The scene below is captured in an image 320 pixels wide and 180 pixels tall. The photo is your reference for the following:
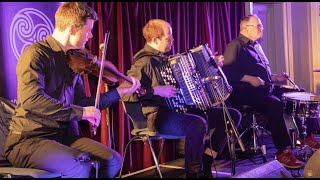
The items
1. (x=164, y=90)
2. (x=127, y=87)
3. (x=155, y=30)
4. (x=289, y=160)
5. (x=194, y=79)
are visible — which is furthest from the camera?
(x=289, y=160)

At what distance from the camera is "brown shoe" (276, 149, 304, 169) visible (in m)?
3.84

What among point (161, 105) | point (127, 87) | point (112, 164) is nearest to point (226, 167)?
point (161, 105)

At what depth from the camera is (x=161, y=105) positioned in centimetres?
349

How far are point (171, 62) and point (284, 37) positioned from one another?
10.9ft

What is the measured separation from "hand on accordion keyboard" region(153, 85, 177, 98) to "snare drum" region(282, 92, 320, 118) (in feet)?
4.90

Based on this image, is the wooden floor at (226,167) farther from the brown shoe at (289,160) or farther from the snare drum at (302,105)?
the snare drum at (302,105)

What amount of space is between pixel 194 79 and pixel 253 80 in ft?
3.35

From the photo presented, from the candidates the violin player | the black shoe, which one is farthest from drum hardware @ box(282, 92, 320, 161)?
the violin player

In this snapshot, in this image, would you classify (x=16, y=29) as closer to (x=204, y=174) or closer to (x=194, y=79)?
(x=194, y=79)

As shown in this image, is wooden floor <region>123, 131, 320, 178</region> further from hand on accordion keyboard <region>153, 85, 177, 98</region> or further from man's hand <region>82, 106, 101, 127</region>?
man's hand <region>82, 106, 101, 127</region>

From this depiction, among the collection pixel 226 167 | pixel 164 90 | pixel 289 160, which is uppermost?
pixel 164 90

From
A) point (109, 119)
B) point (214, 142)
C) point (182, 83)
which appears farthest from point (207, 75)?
point (109, 119)

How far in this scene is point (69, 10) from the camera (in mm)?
2588

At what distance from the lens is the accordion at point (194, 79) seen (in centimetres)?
342
